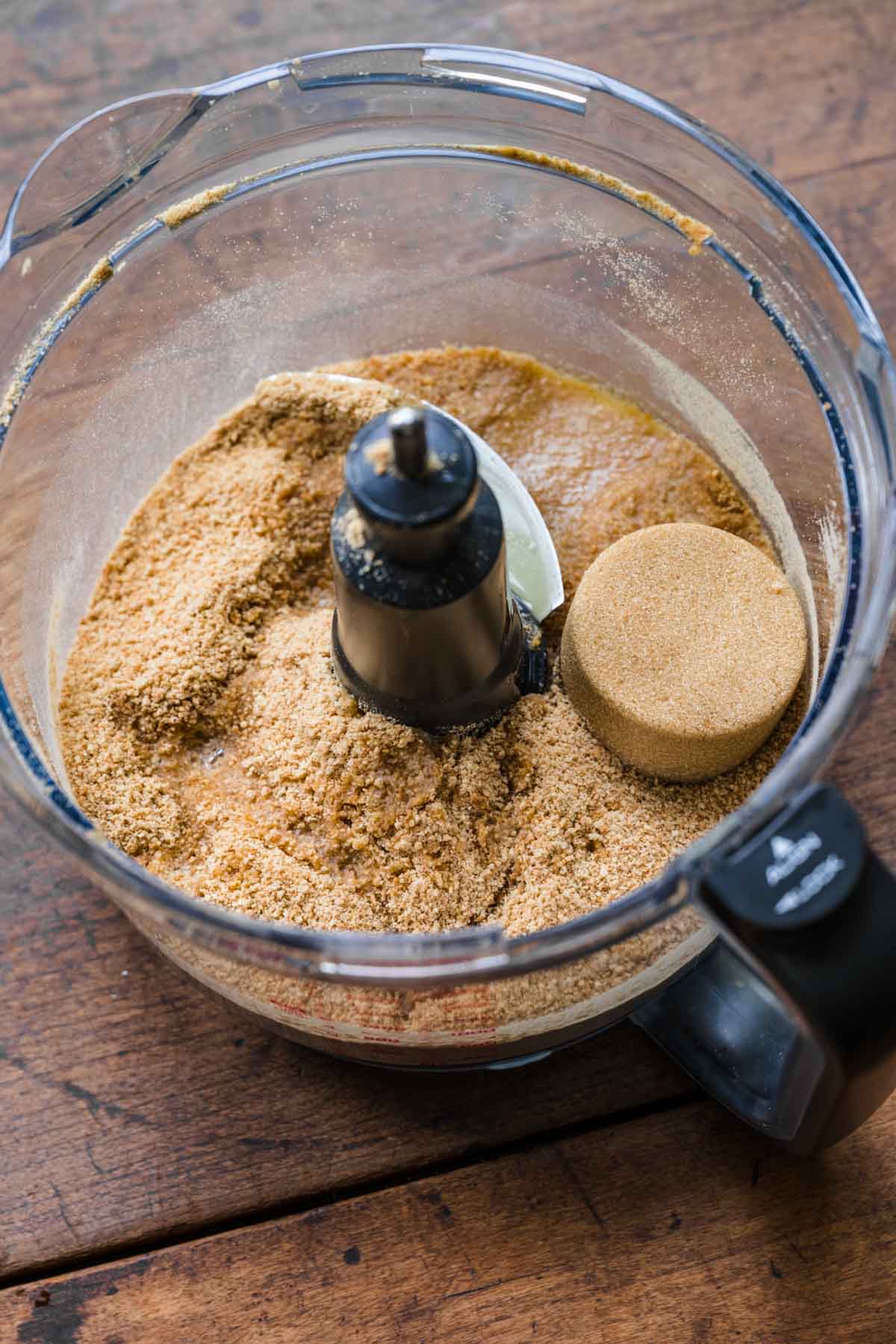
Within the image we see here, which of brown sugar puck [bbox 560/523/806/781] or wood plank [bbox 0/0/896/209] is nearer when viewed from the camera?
brown sugar puck [bbox 560/523/806/781]

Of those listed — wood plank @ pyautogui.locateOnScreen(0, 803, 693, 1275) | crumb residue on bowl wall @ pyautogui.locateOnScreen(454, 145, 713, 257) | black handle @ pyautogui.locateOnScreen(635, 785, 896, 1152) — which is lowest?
wood plank @ pyautogui.locateOnScreen(0, 803, 693, 1275)

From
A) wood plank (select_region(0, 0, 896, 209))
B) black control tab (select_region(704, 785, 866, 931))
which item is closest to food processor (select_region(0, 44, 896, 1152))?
black control tab (select_region(704, 785, 866, 931))

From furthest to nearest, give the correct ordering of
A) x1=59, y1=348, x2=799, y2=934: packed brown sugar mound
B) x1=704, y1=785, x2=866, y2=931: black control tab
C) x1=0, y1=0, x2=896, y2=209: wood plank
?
x1=0, y1=0, x2=896, y2=209: wood plank, x1=59, y1=348, x2=799, y2=934: packed brown sugar mound, x1=704, y1=785, x2=866, y2=931: black control tab

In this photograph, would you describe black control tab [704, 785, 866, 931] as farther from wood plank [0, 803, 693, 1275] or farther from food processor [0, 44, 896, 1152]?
wood plank [0, 803, 693, 1275]

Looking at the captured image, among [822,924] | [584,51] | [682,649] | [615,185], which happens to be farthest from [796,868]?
[584,51]

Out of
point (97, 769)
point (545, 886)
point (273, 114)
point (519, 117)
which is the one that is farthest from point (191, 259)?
point (545, 886)

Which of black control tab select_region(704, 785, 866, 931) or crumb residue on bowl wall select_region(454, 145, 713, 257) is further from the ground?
crumb residue on bowl wall select_region(454, 145, 713, 257)

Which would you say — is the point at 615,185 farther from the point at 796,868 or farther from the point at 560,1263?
the point at 560,1263
